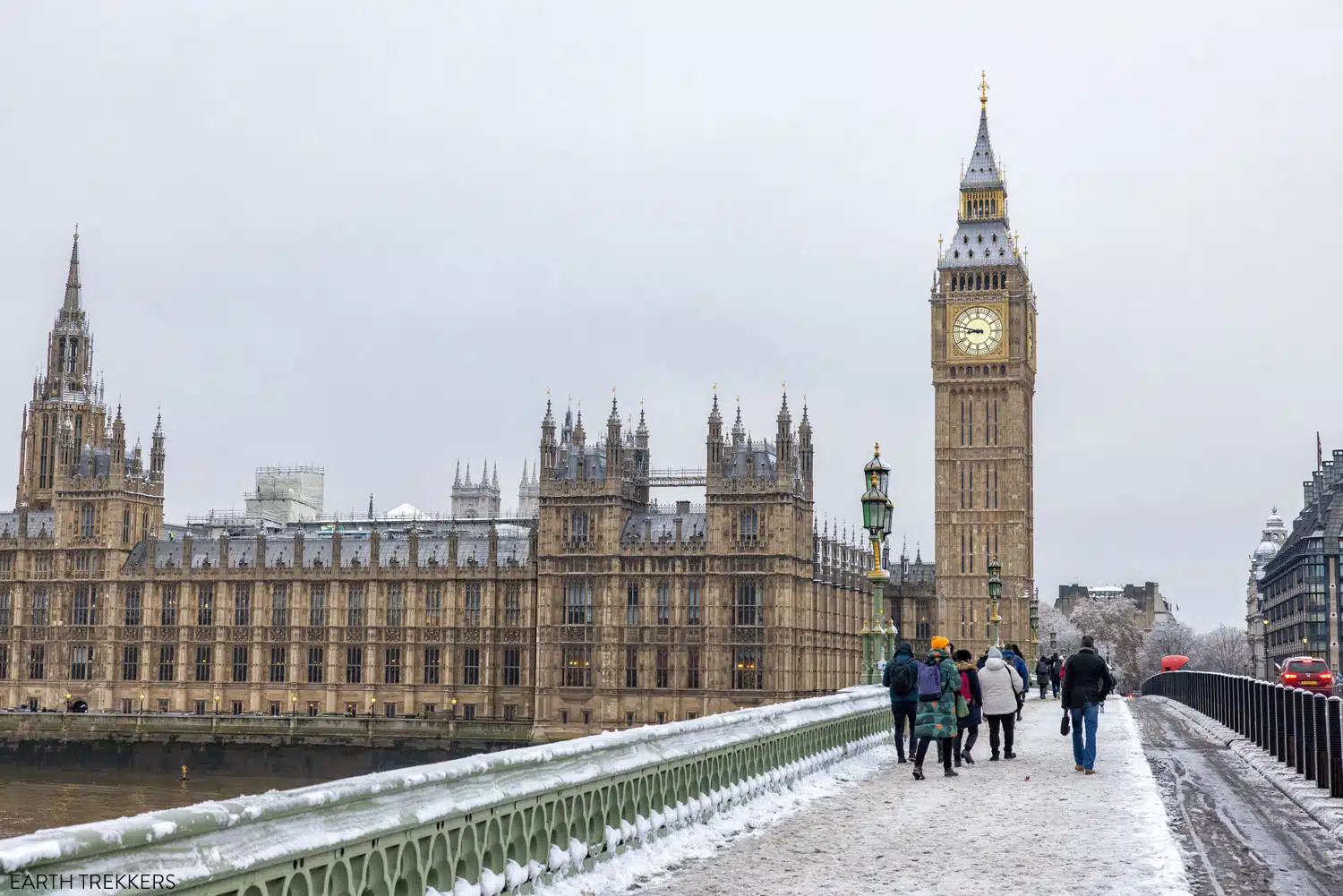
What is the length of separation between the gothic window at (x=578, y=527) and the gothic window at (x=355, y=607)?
16.0 metres

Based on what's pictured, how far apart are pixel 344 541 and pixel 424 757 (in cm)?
2184

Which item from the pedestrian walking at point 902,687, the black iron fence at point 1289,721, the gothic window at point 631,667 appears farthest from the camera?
the gothic window at point 631,667

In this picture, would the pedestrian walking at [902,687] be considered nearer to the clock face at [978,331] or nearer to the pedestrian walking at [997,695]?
the pedestrian walking at [997,695]

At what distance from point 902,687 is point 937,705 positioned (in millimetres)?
1725

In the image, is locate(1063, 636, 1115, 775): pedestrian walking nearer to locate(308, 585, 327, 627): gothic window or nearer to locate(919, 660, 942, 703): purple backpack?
locate(919, 660, 942, 703): purple backpack

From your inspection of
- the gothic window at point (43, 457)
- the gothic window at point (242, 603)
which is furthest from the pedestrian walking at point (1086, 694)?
the gothic window at point (43, 457)

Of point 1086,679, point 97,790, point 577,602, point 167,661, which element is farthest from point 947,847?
point 167,661

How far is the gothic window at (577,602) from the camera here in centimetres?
9731

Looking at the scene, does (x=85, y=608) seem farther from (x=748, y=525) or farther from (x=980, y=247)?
(x=980, y=247)

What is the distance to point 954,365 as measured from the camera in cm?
12281

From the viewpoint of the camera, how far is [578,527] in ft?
320

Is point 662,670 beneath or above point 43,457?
beneath

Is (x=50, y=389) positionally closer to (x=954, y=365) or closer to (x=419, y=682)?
(x=419, y=682)

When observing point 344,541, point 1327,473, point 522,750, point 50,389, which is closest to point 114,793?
point 344,541
